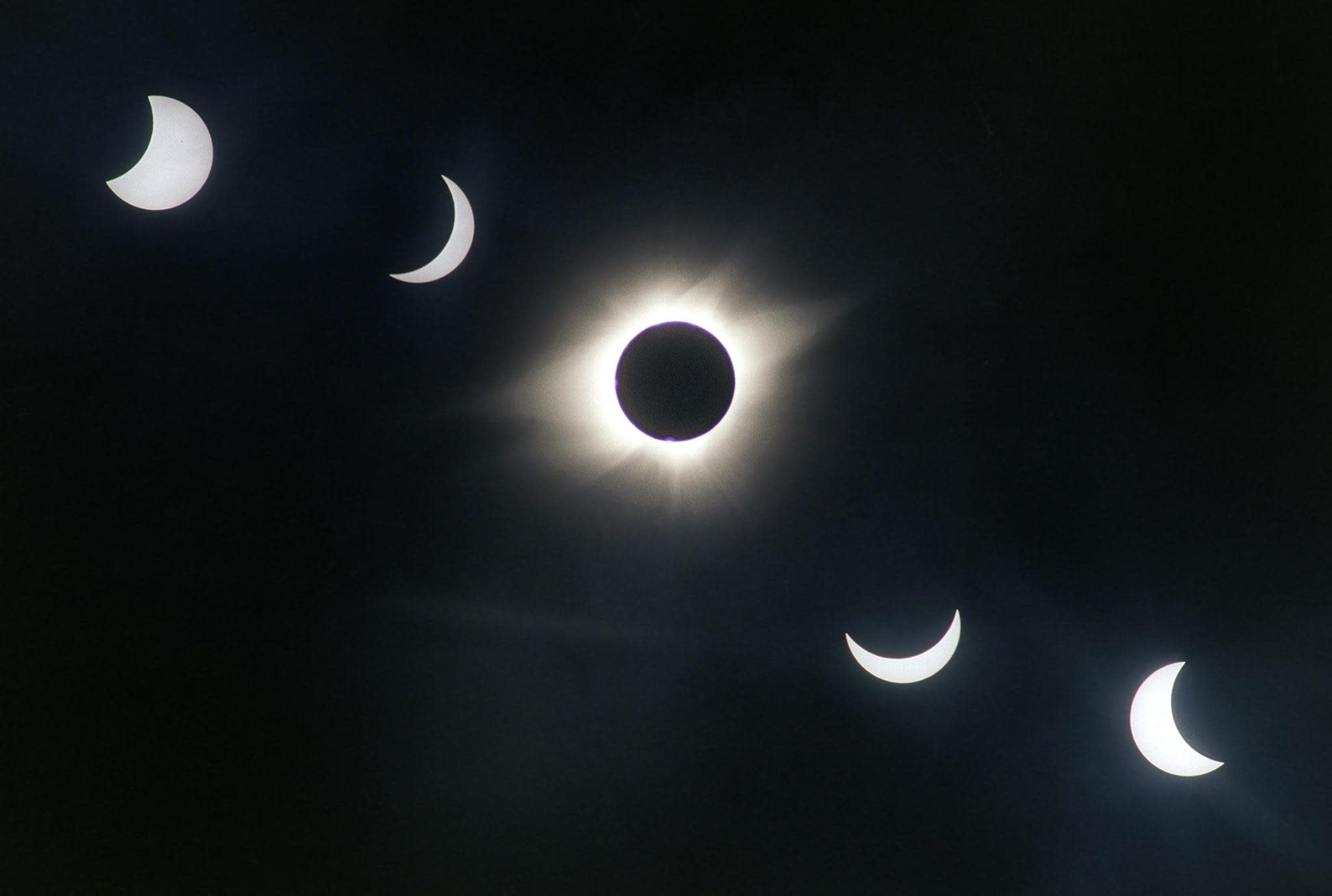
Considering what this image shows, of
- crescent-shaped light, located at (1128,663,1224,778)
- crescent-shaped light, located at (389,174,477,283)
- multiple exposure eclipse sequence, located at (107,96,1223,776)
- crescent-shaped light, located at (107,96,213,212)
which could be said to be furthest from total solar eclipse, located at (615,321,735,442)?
crescent-shaped light, located at (1128,663,1224,778)

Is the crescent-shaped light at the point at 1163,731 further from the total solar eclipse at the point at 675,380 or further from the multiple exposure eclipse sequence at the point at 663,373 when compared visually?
the total solar eclipse at the point at 675,380

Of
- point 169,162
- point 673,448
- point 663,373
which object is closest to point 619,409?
point 673,448

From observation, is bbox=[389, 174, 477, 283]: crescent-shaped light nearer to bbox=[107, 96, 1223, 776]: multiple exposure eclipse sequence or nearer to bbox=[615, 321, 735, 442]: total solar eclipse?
bbox=[107, 96, 1223, 776]: multiple exposure eclipse sequence

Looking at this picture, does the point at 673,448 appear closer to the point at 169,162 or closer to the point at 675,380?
the point at 675,380

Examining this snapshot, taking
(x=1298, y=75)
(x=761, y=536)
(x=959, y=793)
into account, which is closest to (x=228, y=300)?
(x=761, y=536)

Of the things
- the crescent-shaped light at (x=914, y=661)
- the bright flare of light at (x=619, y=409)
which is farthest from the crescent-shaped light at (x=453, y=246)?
the crescent-shaped light at (x=914, y=661)

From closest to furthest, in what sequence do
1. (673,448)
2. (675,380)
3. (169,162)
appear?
1. (675,380)
2. (169,162)
3. (673,448)

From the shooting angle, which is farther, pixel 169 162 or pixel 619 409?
pixel 619 409

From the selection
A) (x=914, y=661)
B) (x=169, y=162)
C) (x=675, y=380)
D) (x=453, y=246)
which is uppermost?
(x=453, y=246)
